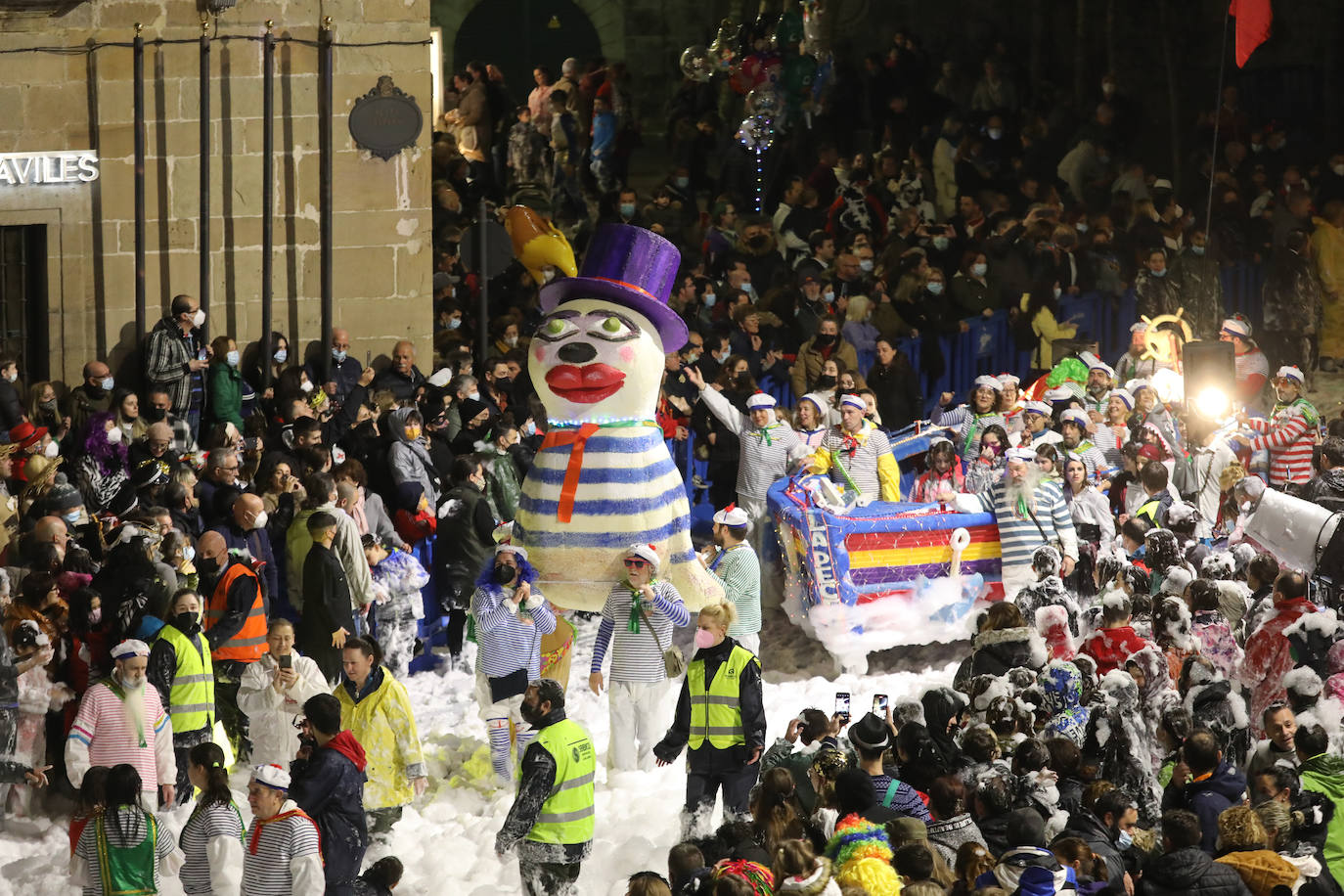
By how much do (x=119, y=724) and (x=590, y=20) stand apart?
45.7 feet

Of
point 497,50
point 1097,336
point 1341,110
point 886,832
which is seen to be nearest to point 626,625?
point 886,832

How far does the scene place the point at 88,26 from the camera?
51.5ft

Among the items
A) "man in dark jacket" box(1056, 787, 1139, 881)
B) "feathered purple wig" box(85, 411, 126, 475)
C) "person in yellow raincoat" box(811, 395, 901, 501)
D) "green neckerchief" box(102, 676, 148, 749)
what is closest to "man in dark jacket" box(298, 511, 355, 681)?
"green neckerchief" box(102, 676, 148, 749)

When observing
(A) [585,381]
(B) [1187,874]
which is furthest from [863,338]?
(B) [1187,874]

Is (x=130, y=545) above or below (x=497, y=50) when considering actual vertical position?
below

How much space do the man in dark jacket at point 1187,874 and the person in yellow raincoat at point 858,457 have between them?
538 cm

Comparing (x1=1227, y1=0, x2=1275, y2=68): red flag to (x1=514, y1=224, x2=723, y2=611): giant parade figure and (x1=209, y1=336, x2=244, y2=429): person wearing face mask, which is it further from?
(x1=209, y1=336, x2=244, y2=429): person wearing face mask

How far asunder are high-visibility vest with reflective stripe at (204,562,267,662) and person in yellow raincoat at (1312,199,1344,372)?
1119 centimetres

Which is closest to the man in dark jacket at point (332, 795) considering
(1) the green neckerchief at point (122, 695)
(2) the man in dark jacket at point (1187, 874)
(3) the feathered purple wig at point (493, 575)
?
(1) the green neckerchief at point (122, 695)

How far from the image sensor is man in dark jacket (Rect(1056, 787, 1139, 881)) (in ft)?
26.5

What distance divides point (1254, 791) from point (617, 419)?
360cm

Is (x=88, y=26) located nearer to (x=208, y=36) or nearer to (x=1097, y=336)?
(x=208, y=36)

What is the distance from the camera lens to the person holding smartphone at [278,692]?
983cm

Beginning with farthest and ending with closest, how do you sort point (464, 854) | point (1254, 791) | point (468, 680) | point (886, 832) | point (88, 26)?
point (88, 26) < point (468, 680) < point (464, 854) < point (1254, 791) < point (886, 832)
